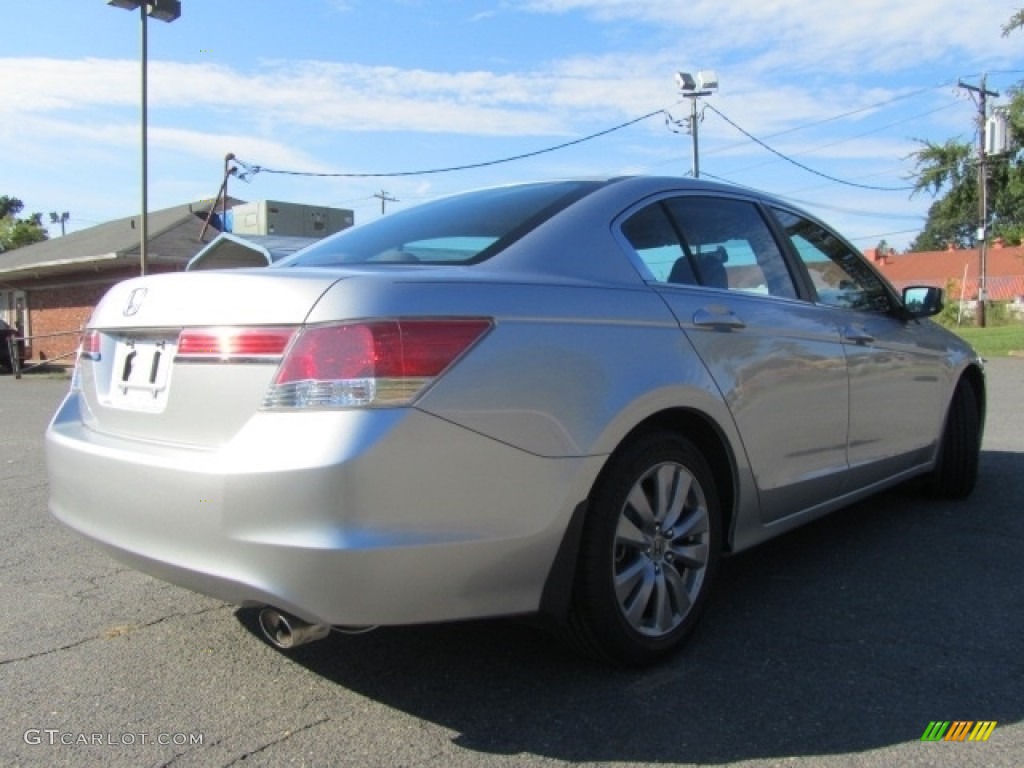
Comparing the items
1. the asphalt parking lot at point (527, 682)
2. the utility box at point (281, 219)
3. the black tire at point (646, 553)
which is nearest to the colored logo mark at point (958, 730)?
the asphalt parking lot at point (527, 682)

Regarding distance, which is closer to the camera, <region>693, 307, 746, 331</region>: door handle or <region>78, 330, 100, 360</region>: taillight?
<region>78, 330, 100, 360</region>: taillight

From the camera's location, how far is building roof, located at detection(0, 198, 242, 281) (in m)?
23.5

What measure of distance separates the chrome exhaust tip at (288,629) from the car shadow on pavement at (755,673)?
0.40 metres

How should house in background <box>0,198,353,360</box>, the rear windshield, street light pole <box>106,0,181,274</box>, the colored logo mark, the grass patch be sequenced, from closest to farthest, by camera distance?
the colored logo mark, the rear windshield, street light pole <box>106,0,181,274</box>, the grass patch, house in background <box>0,198,353,360</box>

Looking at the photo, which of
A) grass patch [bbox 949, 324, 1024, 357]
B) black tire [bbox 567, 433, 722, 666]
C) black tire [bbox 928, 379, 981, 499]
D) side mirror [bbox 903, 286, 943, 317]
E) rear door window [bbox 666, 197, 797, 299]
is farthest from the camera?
grass patch [bbox 949, 324, 1024, 357]

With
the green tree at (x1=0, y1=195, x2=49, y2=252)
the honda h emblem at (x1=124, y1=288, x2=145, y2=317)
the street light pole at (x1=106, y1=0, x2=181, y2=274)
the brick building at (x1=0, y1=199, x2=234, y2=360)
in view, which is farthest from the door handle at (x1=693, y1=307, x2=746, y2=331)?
the green tree at (x1=0, y1=195, x2=49, y2=252)

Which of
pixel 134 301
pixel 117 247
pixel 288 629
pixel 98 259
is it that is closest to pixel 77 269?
pixel 117 247

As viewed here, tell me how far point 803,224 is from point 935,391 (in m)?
1.30

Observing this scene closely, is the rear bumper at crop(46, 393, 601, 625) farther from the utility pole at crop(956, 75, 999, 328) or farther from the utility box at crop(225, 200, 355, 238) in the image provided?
the utility pole at crop(956, 75, 999, 328)

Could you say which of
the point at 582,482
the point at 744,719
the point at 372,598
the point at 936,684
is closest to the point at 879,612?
the point at 936,684

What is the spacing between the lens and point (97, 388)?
296cm

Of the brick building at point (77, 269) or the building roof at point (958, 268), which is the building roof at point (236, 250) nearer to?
the brick building at point (77, 269)

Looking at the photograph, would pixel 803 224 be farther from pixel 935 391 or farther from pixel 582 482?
pixel 582 482

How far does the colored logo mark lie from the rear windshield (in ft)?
6.17
